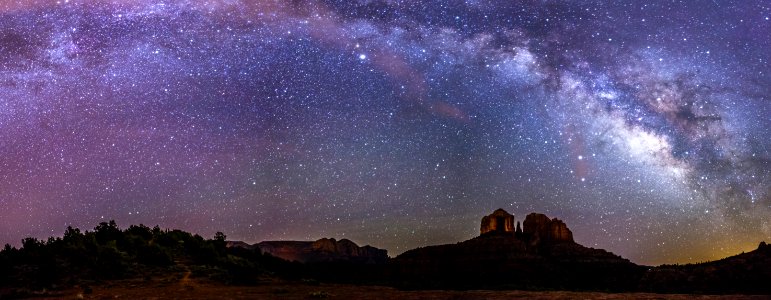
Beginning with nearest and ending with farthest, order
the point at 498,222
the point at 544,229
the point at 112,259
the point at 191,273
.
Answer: the point at 112,259 → the point at 191,273 → the point at 544,229 → the point at 498,222

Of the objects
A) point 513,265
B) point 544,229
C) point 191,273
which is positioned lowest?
point 191,273

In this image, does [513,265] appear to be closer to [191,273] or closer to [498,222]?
[498,222]

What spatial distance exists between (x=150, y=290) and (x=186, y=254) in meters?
10.6

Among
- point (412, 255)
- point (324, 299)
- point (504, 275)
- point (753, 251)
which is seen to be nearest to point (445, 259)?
point (412, 255)

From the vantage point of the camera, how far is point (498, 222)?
17900 cm

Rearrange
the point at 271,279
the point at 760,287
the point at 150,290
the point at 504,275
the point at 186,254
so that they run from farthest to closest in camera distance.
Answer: the point at 504,275 < the point at 760,287 < the point at 186,254 < the point at 271,279 < the point at 150,290

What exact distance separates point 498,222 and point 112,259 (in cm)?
16575

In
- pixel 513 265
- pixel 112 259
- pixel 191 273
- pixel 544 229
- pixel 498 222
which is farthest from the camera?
pixel 498 222

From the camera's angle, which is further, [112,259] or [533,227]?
[533,227]

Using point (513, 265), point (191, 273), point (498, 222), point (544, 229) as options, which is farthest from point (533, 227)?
point (191, 273)

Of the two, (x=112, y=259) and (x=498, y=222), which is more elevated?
(x=498, y=222)

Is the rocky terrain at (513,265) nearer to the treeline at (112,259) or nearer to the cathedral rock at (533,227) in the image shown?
the cathedral rock at (533,227)

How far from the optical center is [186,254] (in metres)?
30.9

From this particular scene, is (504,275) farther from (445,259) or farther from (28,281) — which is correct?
(28,281)
